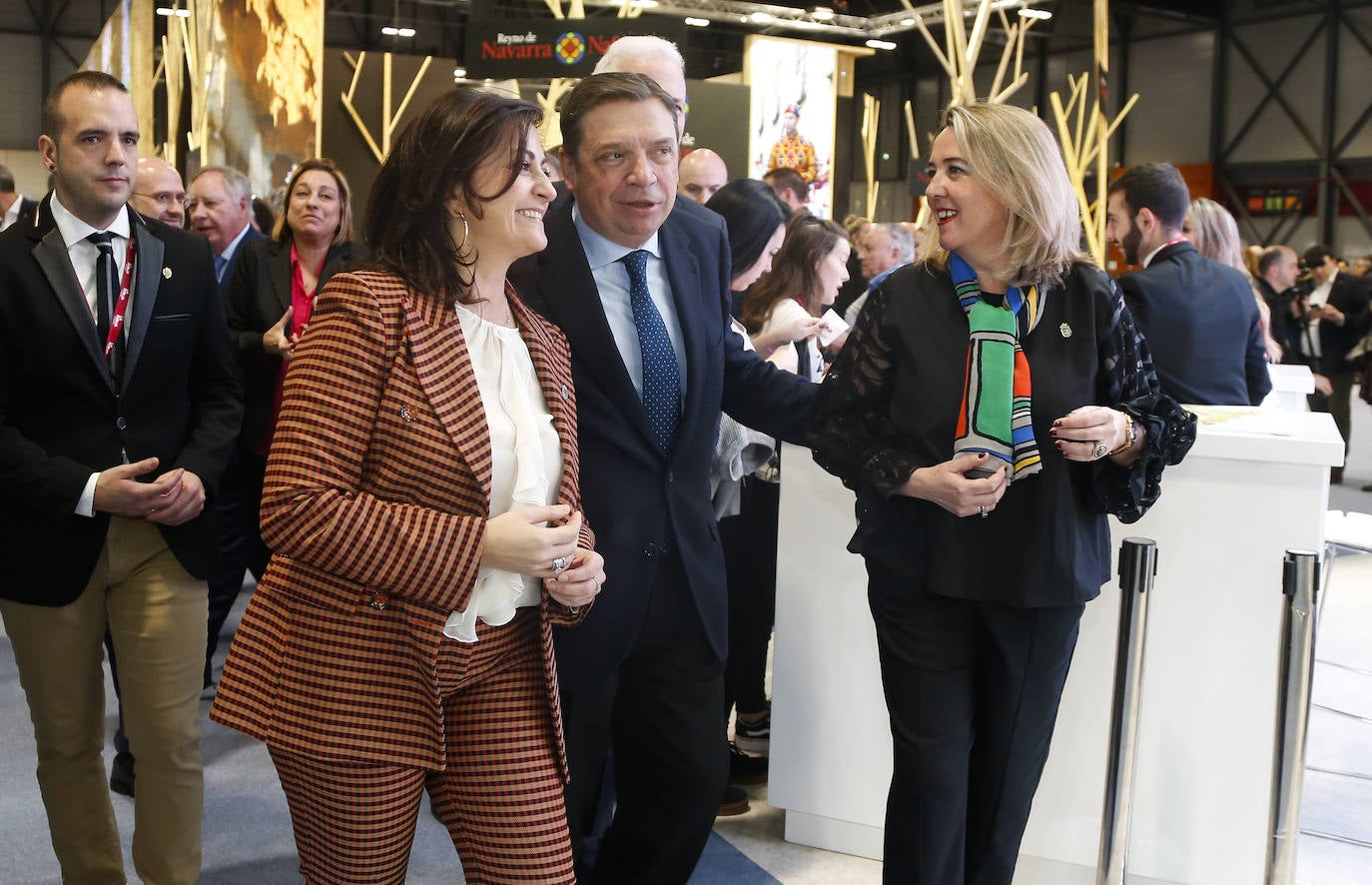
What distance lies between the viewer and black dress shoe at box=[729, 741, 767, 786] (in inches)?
141

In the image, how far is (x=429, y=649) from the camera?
5.42 feet

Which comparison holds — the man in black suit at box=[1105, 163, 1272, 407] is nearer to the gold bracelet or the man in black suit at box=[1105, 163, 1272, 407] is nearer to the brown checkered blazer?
the gold bracelet

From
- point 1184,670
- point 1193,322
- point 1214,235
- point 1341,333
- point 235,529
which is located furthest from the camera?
point 1341,333

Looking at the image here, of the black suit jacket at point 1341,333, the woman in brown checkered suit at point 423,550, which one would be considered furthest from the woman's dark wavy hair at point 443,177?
the black suit jacket at point 1341,333

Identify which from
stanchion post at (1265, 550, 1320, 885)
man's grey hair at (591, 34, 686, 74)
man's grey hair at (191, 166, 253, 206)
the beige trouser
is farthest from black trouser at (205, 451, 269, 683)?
stanchion post at (1265, 550, 1320, 885)

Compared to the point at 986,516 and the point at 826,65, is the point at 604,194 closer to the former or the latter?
the point at 986,516

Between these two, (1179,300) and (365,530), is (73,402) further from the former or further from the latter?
(1179,300)

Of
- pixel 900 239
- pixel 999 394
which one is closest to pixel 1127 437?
pixel 999 394

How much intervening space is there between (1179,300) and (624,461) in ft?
8.99

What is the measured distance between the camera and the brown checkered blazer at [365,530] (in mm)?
1595

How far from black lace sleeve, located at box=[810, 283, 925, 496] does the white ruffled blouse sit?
0.61 metres

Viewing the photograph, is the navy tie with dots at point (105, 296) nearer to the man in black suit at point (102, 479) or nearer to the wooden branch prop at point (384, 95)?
the man in black suit at point (102, 479)

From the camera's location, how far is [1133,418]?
2.13 m

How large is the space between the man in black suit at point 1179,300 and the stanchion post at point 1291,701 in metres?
1.96
